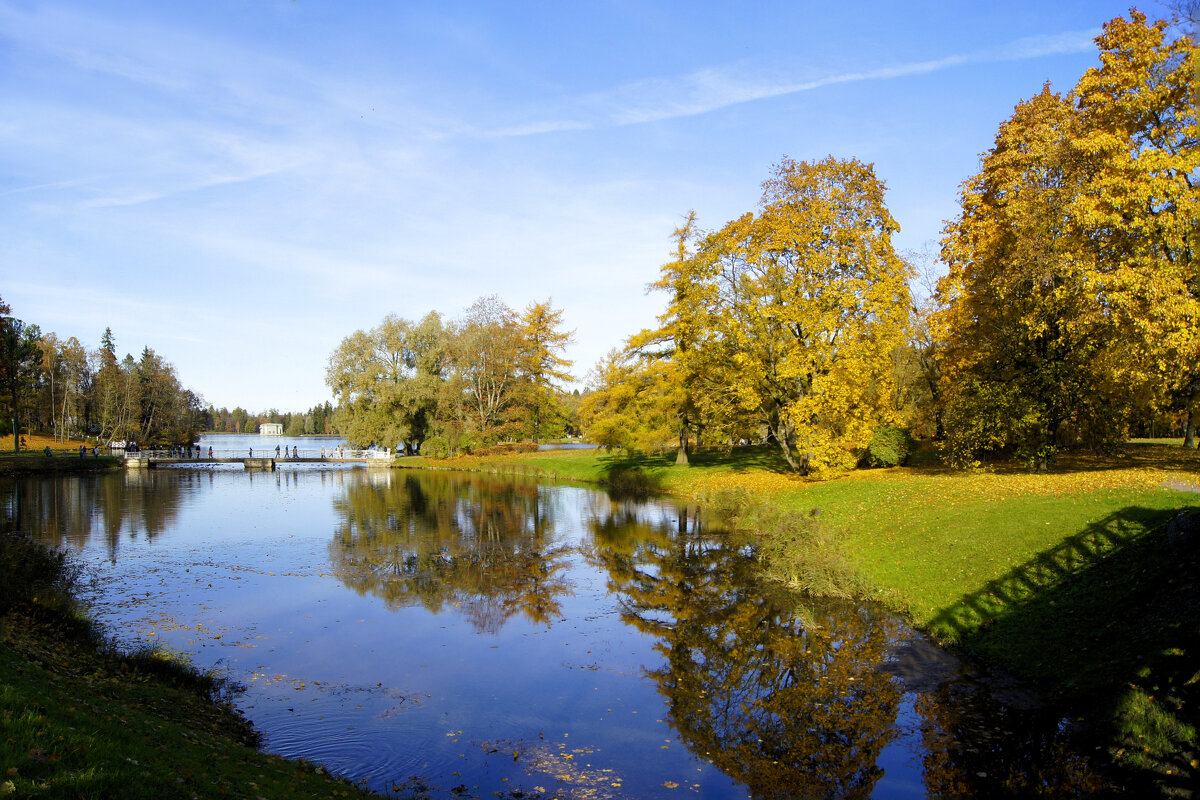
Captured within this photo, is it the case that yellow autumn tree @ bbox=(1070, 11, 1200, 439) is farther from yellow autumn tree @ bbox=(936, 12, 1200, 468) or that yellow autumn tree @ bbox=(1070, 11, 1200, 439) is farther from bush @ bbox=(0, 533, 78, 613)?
bush @ bbox=(0, 533, 78, 613)

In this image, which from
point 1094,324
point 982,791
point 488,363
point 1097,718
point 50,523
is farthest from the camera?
point 488,363

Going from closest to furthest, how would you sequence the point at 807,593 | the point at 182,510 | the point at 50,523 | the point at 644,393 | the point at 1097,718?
the point at 1097,718, the point at 807,593, the point at 50,523, the point at 182,510, the point at 644,393

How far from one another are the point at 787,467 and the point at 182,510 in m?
31.9

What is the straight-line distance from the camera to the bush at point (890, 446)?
30.8 meters

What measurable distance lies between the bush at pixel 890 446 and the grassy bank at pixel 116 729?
89.7 ft

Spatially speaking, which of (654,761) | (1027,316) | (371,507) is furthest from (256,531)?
(1027,316)

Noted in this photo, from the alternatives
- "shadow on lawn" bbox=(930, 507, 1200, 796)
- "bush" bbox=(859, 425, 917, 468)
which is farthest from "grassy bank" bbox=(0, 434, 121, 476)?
"shadow on lawn" bbox=(930, 507, 1200, 796)

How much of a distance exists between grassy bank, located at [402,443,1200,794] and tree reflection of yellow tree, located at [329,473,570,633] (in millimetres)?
7274

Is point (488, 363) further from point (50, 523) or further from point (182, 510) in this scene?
point (50, 523)

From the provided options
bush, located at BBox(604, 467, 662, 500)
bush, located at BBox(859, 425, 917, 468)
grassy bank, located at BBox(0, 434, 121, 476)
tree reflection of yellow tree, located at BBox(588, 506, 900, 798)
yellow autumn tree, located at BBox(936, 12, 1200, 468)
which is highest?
yellow autumn tree, located at BBox(936, 12, 1200, 468)

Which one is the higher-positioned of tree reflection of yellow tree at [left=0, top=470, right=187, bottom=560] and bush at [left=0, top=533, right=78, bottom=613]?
bush at [left=0, top=533, right=78, bottom=613]

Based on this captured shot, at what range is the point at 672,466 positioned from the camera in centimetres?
4512

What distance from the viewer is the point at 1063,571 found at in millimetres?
12898

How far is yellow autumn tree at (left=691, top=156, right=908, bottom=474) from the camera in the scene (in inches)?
1132
